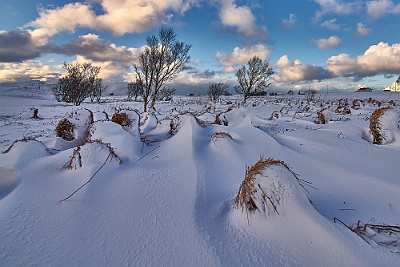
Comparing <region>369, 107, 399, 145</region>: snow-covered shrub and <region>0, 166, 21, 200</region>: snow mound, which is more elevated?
<region>369, 107, 399, 145</region>: snow-covered shrub

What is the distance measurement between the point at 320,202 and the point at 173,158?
160cm

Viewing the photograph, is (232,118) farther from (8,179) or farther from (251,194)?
(8,179)

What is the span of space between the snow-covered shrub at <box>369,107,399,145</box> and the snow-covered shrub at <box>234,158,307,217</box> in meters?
3.49

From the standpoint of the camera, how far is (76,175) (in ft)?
A: 7.03

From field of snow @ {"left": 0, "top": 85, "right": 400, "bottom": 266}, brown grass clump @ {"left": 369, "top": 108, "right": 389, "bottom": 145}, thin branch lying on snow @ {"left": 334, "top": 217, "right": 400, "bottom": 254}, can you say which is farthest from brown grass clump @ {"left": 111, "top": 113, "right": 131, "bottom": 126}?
brown grass clump @ {"left": 369, "top": 108, "right": 389, "bottom": 145}

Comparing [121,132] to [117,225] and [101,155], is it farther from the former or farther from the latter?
[117,225]

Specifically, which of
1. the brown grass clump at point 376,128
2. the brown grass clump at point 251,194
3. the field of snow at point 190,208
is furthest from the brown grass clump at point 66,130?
the brown grass clump at point 376,128

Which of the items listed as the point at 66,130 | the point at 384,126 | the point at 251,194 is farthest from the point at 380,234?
the point at 66,130

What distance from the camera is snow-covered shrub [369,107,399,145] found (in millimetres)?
4109

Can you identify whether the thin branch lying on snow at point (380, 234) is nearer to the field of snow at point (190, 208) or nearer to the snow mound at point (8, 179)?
the field of snow at point (190, 208)

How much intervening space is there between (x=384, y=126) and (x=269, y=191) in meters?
3.77

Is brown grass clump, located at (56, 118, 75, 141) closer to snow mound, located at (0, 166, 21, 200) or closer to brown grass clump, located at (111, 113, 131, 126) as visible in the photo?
brown grass clump, located at (111, 113, 131, 126)

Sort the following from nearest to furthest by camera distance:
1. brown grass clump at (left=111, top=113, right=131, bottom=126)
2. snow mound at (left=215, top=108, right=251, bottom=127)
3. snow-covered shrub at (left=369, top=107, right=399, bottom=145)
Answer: snow-covered shrub at (left=369, top=107, right=399, bottom=145)
brown grass clump at (left=111, top=113, right=131, bottom=126)
snow mound at (left=215, top=108, right=251, bottom=127)

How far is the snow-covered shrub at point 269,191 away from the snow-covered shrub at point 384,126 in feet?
11.5
